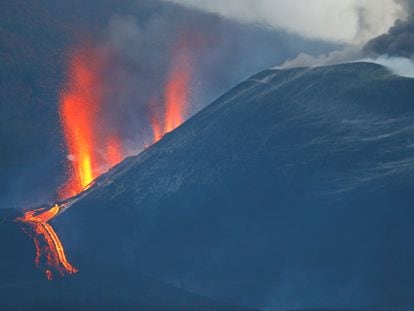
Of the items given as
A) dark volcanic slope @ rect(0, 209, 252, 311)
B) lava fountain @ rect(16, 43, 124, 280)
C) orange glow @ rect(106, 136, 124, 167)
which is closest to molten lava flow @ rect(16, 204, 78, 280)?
lava fountain @ rect(16, 43, 124, 280)

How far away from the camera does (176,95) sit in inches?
3378

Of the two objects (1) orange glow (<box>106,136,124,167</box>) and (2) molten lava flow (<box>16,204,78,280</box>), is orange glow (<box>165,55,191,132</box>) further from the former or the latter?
(2) molten lava flow (<box>16,204,78,280</box>)

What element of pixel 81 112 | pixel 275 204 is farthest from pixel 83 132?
pixel 275 204

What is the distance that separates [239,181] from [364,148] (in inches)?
270

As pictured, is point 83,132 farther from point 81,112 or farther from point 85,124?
point 81,112

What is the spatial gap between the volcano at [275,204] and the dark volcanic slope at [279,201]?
76mm

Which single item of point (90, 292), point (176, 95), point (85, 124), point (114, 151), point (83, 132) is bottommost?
point (90, 292)

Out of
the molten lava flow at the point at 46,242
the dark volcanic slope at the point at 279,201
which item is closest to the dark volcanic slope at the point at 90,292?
the molten lava flow at the point at 46,242

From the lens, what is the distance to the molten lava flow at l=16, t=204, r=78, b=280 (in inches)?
1966

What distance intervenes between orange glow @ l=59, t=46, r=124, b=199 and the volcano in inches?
453

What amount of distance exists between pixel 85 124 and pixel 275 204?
1310 inches

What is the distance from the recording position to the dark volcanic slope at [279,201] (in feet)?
143

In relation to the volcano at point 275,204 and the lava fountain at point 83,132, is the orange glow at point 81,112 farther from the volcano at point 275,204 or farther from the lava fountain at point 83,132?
the volcano at point 275,204

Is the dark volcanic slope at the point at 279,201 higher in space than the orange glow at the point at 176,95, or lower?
lower
